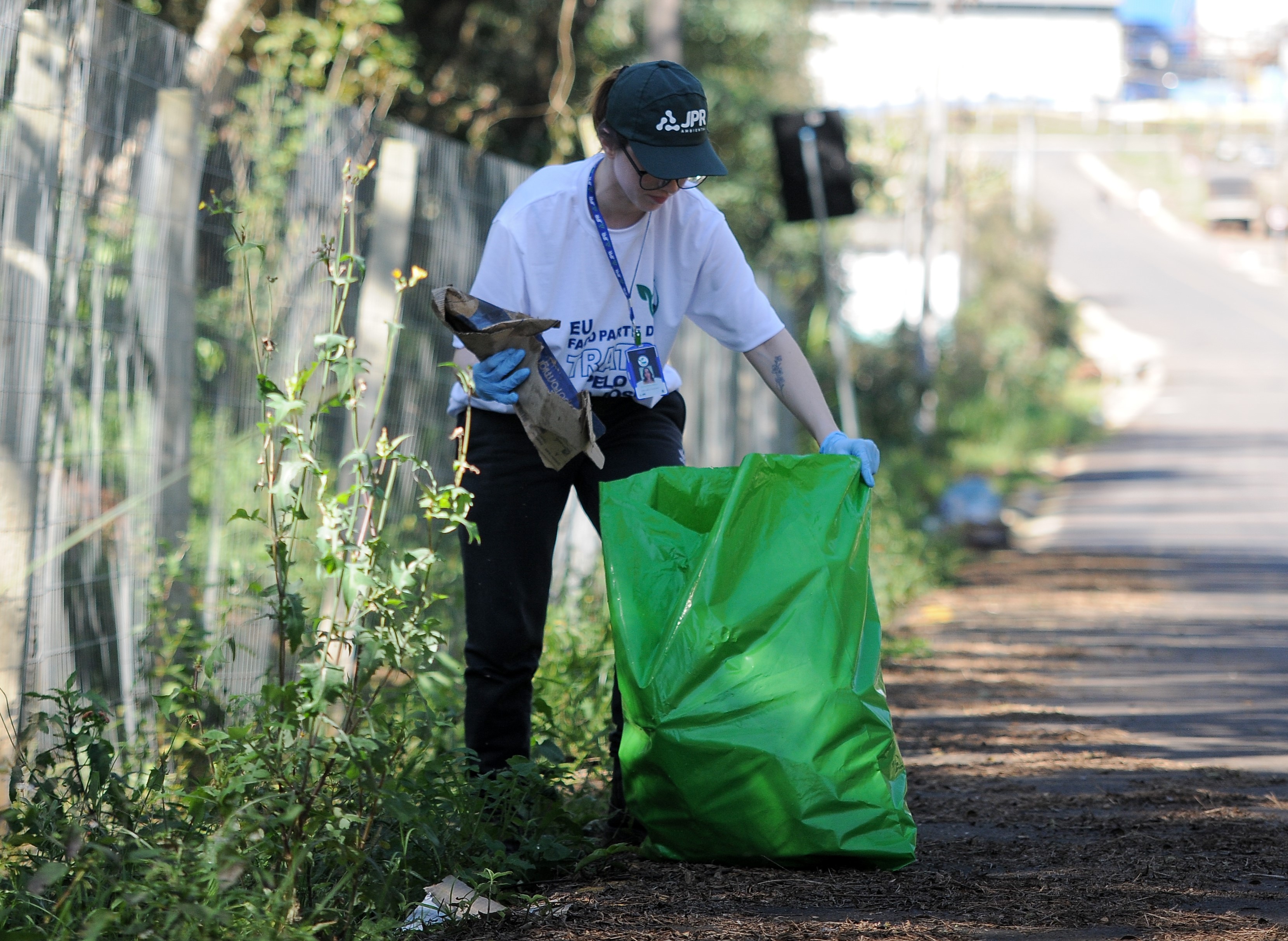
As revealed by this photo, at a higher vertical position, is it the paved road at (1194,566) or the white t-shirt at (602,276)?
the white t-shirt at (602,276)

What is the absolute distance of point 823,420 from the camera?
338 centimetres

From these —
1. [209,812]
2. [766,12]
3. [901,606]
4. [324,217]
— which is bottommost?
[901,606]

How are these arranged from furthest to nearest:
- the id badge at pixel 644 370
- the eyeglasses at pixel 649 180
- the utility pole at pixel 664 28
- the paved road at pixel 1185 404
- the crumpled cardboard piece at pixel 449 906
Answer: the paved road at pixel 1185 404, the utility pole at pixel 664 28, the id badge at pixel 644 370, the eyeglasses at pixel 649 180, the crumpled cardboard piece at pixel 449 906

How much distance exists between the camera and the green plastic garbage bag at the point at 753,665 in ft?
9.56

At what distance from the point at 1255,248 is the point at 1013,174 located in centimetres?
1167

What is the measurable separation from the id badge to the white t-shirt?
15 millimetres

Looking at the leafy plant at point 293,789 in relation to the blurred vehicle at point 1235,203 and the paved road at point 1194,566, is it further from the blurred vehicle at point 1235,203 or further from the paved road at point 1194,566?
the blurred vehicle at point 1235,203

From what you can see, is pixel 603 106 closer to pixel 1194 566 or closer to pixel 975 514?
pixel 1194 566

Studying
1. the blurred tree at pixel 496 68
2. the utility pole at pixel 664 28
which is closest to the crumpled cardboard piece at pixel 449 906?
the blurred tree at pixel 496 68

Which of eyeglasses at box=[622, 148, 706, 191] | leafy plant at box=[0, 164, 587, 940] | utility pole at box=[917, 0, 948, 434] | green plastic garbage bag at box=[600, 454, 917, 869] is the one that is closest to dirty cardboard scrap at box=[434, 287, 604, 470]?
green plastic garbage bag at box=[600, 454, 917, 869]

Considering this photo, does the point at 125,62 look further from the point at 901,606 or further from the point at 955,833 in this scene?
the point at 901,606

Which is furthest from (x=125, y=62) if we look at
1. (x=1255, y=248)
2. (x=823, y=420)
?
(x=1255, y=248)

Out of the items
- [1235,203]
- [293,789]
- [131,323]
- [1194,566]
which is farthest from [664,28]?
[1235,203]

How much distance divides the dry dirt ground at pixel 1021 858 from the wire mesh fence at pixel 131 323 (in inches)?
40.5
